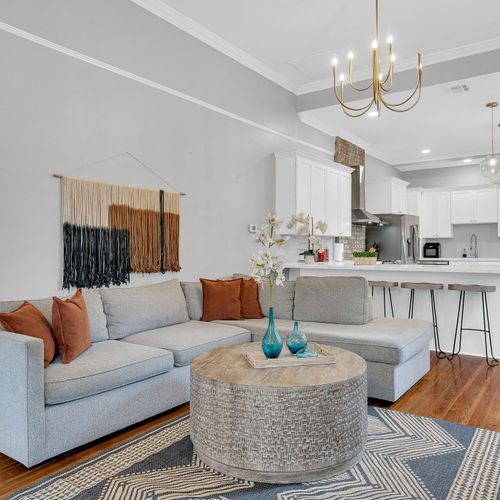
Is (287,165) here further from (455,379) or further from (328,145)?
(455,379)

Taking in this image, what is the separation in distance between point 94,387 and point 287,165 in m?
3.97

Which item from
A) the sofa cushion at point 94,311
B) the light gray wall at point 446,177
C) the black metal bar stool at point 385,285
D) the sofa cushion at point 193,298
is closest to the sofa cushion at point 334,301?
the sofa cushion at point 193,298

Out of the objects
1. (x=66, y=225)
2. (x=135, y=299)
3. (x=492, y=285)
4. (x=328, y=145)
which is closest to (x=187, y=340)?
(x=135, y=299)

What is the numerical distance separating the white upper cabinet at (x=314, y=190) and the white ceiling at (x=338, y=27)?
1205 mm

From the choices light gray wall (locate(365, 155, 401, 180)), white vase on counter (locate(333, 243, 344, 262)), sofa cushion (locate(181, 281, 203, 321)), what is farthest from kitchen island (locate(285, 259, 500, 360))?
light gray wall (locate(365, 155, 401, 180))

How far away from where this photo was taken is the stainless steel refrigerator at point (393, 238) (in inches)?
342

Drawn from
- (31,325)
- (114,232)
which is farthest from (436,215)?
(31,325)

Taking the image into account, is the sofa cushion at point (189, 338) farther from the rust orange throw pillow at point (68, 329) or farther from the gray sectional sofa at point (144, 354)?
the rust orange throw pillow at point (68, 329)

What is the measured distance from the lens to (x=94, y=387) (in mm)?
2547

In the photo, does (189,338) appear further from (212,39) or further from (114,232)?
(212,39)

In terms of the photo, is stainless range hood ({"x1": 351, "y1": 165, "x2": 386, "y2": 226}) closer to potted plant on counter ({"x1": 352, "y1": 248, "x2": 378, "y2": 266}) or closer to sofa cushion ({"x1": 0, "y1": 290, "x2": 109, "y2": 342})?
potted plant on counter ({"x1": 352, "y1": 248, "x2": 378, "y2": 266})

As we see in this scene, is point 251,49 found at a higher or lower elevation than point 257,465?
higher

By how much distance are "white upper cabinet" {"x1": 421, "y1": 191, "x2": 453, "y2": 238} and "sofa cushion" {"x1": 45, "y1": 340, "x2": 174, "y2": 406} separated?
26.5 ft

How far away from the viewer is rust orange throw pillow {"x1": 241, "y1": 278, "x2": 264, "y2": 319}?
429cm
